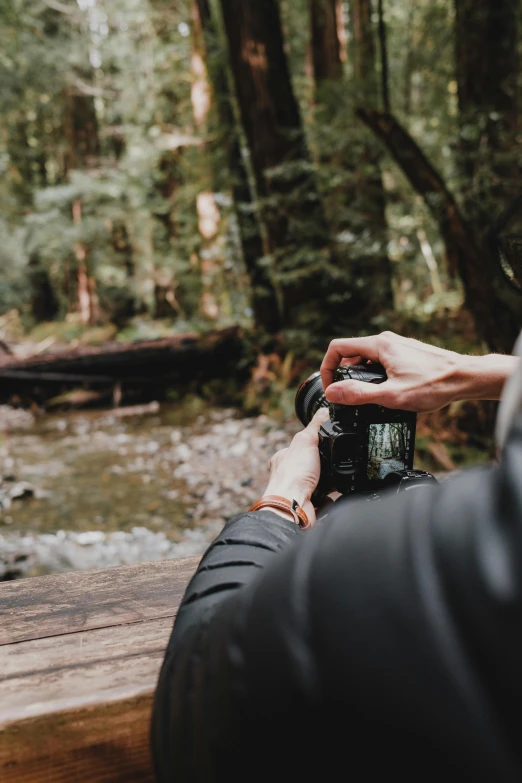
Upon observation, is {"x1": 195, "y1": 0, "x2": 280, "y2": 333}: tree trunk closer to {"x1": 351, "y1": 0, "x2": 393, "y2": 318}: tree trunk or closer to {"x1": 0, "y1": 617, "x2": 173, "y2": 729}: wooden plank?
{"x1": 351, "y1": 0, "x2": 393, "y2": 318}: tree trunk

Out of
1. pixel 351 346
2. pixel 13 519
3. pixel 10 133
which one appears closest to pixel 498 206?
pixel 351 346

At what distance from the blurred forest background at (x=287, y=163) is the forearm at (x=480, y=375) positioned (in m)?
0.18

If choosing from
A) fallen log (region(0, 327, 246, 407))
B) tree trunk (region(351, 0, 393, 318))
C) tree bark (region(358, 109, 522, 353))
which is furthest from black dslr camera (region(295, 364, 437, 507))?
fallen log (region(0, 327, 246, 407))

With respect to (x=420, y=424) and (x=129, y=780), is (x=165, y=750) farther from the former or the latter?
(x=420, y=424)

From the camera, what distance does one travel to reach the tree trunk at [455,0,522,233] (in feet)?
15.9

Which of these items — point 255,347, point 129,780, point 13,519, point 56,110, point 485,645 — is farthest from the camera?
point 56,110

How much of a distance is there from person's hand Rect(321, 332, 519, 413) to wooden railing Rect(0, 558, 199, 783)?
0.64 meters

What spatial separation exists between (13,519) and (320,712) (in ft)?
14.4

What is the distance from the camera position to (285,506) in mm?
1000

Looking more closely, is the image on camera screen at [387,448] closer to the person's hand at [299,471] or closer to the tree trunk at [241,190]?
the person's hand at [299,471]

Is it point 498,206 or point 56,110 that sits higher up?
point 56,110

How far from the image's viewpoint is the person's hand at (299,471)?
109cm

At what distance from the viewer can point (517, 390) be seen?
1.48ft

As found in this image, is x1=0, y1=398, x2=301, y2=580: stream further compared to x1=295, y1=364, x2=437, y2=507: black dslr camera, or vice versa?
x1=0, y1=398, x2=301, y2=580: stream
